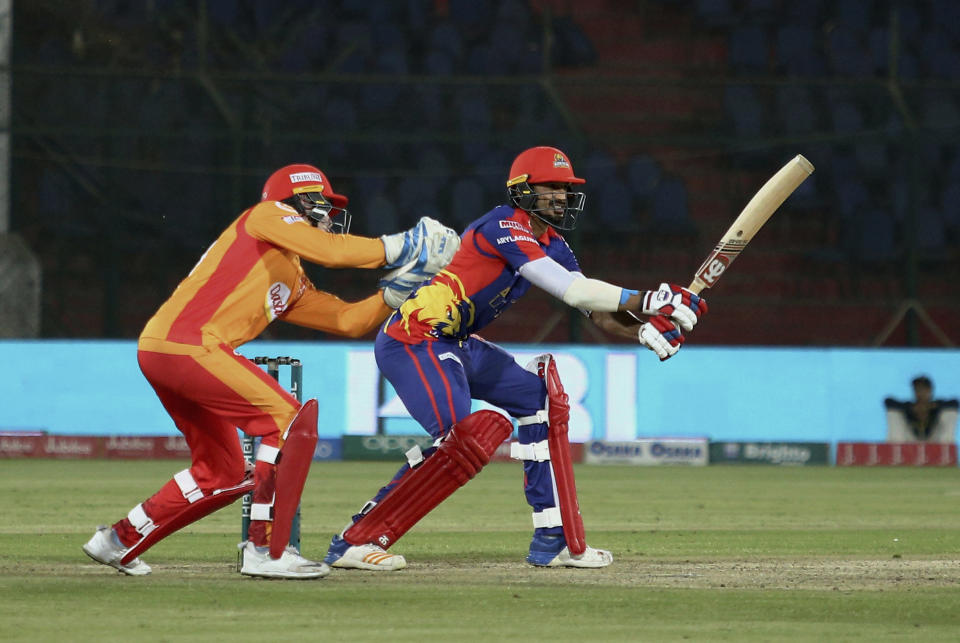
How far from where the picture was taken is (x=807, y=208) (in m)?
18.2

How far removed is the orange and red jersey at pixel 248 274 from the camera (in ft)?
21.7

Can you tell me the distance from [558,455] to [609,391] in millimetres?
9082

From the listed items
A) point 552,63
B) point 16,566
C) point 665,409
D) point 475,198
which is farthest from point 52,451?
point 16,566

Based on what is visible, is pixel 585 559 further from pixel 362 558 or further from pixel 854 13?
pixel 854 13

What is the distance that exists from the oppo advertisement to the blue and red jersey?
8.96 m

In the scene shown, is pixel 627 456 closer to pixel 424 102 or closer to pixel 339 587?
pixel 424 102

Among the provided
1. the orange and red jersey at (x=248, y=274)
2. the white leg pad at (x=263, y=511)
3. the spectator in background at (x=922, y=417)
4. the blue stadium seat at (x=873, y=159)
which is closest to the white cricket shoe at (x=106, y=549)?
the white leg pad at (x=263, y=511)

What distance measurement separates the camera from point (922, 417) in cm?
1612

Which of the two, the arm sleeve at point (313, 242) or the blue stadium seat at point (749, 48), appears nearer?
the arm sleeve at point (313, 242)

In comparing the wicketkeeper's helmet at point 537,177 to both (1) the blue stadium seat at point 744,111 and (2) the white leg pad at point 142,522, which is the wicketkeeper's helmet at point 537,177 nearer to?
(2) the white leg pad at point 142,522

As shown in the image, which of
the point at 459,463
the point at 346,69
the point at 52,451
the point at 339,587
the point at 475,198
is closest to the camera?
the point at 339,587

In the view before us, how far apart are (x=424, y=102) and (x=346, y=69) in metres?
2.19

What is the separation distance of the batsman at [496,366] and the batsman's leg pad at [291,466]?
671 millimetres

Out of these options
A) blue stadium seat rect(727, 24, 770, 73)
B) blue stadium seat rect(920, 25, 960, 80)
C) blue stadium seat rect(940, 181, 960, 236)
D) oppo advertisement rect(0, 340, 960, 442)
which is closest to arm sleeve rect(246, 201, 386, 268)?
oppo advertisement rect(0, 340, 960, 442)
